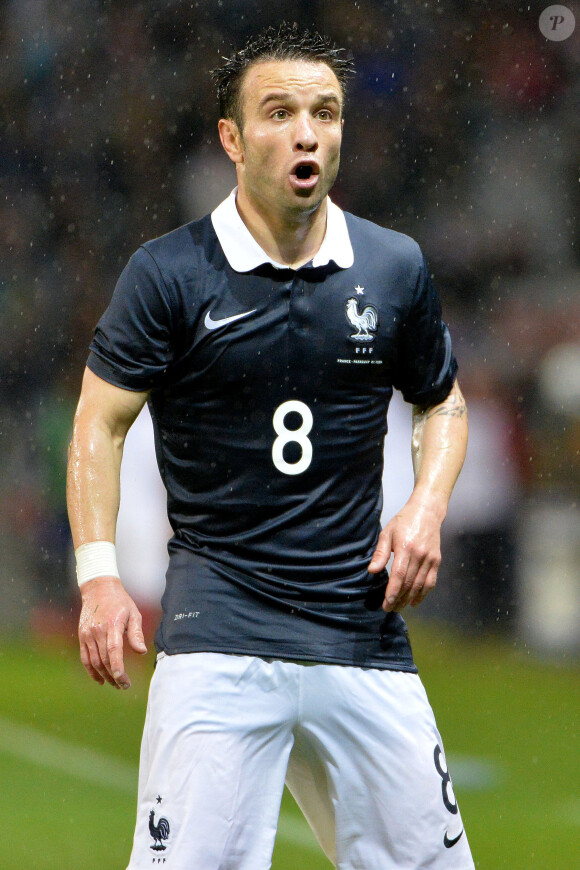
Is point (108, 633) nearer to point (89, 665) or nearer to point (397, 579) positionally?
point (89, 665)

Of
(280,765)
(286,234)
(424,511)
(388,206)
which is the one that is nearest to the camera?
(280,765)

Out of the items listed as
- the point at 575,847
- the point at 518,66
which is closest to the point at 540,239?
the point at 518,66

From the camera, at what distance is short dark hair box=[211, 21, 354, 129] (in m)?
2.90

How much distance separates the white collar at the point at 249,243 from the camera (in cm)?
285

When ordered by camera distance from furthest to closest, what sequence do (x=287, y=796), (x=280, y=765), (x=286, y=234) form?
1. (x=287, y=796)
2. (x=286, y=234)
3. (x=280, y=765)

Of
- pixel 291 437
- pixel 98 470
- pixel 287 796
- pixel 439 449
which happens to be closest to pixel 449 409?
pixel 439 449

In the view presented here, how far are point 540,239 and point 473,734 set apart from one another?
157 inches

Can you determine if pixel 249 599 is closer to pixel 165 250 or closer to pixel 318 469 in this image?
pixel 318 469

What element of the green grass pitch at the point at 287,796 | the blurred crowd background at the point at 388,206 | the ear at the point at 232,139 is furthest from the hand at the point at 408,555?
the blurred crowd background at the point at 388,206

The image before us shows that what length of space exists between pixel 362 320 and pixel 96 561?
2.48 ft

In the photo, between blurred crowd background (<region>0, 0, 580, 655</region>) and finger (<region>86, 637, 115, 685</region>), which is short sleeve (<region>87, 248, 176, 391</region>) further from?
blurred crowd background (<region>0, 0, 580, 655</region>)

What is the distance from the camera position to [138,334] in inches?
107

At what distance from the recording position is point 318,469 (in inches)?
110

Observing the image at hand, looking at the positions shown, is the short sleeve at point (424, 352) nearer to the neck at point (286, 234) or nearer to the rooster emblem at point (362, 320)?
the rooster emblem at point (362, 320)
